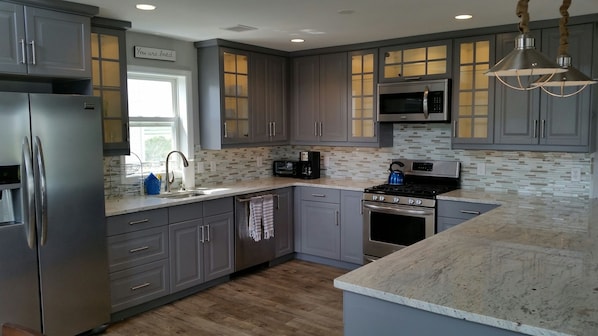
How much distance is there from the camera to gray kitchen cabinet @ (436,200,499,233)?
4.08 meters

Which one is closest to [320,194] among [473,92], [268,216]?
[268,216]

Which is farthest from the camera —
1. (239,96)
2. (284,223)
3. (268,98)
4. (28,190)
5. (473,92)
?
(268,98)

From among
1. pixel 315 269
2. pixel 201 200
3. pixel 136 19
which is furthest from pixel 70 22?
pixel 315 269

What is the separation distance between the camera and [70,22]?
339 cm

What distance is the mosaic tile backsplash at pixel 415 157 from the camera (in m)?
4.23

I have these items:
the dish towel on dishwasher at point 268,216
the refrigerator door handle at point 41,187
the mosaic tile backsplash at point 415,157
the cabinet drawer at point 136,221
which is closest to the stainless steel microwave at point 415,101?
the mosaic tile backsplash at point 415,157

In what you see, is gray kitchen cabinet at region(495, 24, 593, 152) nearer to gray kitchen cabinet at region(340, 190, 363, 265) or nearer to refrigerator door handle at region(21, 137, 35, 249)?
gray kitchen cabinet at region(340, 190, 363, 265)

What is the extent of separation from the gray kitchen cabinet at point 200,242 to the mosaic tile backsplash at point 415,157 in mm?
626

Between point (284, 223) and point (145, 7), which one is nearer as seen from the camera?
point (145, 7)

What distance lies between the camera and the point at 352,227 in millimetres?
4953

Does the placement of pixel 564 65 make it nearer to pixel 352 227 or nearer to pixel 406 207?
pixel 406 207

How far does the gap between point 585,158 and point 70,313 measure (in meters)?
4.23

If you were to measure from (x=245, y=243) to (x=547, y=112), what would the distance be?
9.66ft

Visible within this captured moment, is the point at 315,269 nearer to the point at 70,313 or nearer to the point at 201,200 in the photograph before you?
the point at 201,200
